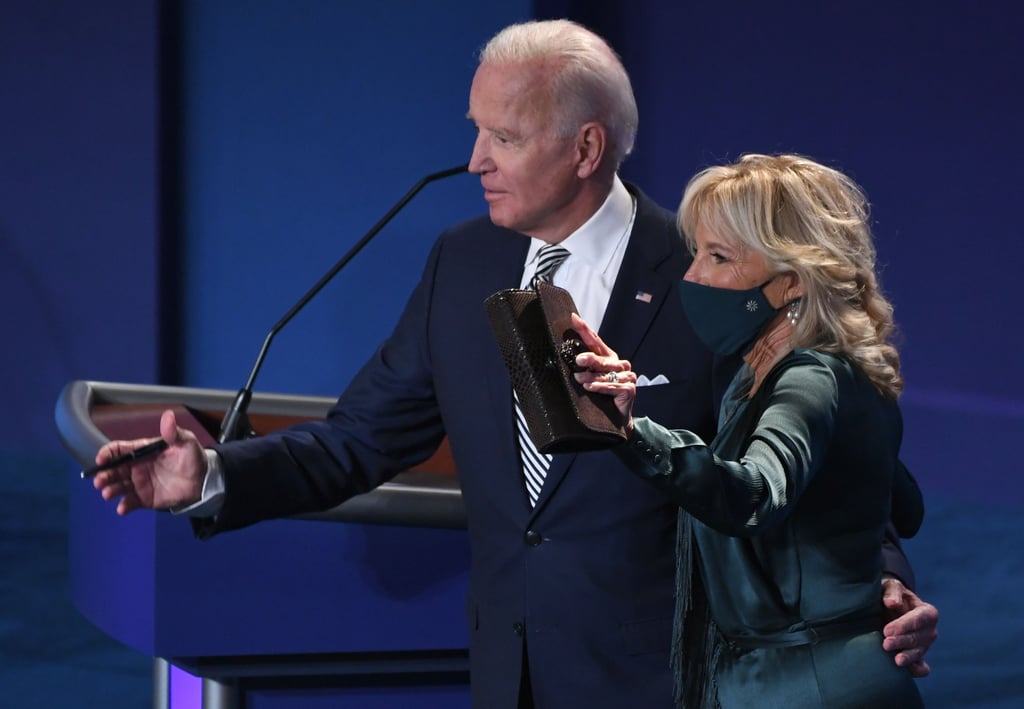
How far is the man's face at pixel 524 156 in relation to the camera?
1.98 meters

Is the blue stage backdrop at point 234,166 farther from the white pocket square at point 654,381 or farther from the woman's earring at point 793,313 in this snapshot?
the woman's earring at point 793,313

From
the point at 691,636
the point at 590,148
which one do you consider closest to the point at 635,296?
the point at 590,148

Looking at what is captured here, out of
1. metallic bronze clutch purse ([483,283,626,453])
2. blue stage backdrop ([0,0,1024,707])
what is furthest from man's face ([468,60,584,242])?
blue stage backdrop ([0,0,1024,707])

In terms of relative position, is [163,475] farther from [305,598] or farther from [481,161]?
[481,161]

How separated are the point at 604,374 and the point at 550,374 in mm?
48

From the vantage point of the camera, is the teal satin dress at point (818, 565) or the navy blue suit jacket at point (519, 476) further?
the navy blue suit jacket at point (519, 476)

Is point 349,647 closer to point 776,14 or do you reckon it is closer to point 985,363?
point 985,363

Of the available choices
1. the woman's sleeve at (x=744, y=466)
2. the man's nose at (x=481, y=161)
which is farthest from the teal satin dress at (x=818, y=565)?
the man's nose at (x=481, y=161)

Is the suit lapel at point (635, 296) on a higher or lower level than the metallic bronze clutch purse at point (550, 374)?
higher

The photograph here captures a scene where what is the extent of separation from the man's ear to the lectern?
53 centimetres

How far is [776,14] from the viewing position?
4262mm

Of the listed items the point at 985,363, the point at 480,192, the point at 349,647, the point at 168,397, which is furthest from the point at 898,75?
the point at 349,647

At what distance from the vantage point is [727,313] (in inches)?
58.7

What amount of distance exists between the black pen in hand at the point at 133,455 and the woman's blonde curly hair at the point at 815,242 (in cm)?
74
